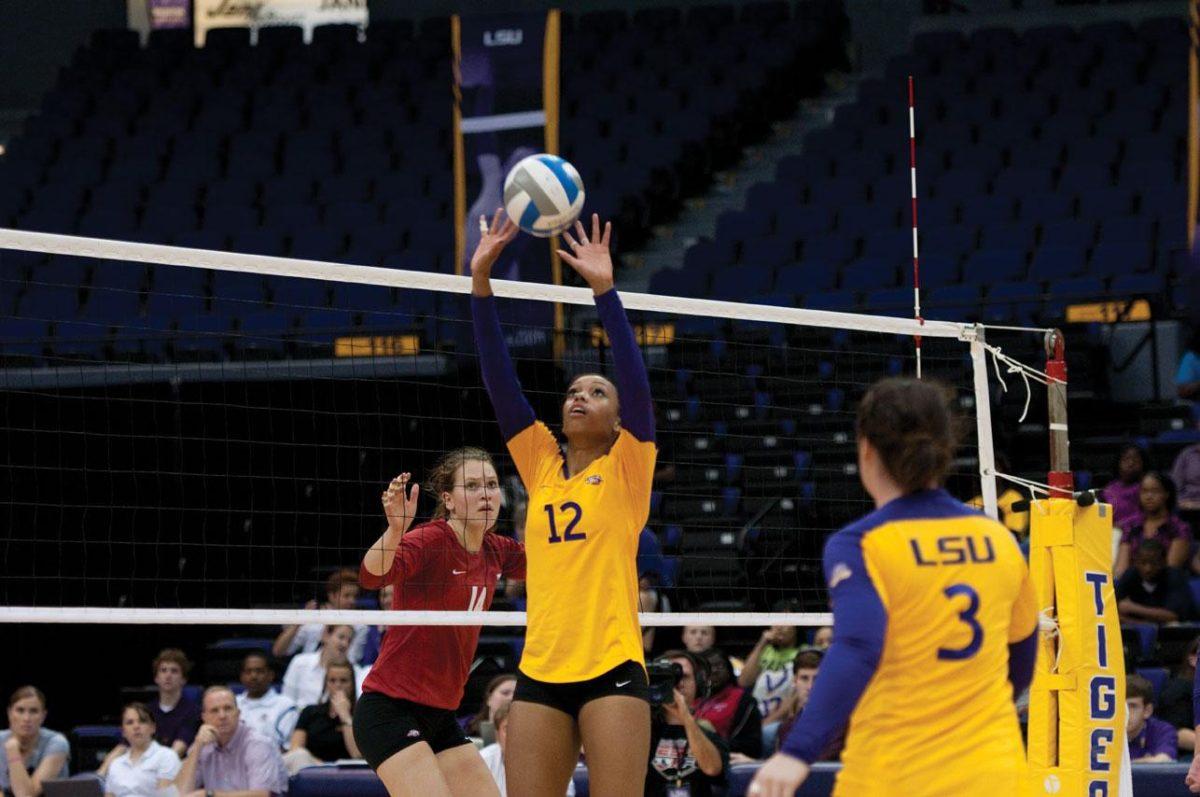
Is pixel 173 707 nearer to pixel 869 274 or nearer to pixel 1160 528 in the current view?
pixel 1160 528

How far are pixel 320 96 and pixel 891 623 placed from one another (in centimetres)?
1807

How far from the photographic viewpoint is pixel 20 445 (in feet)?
50.9

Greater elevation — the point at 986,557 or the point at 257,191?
the point at 257,191

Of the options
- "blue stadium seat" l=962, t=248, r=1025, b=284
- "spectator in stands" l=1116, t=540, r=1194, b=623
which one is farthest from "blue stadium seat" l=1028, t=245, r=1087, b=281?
"spectator in stands" l=1116, t=540, r=1194, b=623

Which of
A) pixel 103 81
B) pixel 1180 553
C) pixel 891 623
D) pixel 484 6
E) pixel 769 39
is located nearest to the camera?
pixel 891 623

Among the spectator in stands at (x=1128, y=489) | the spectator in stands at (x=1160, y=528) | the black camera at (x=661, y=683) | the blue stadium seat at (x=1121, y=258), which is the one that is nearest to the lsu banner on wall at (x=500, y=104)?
the blue stadium seat at (x=1121, y=258)

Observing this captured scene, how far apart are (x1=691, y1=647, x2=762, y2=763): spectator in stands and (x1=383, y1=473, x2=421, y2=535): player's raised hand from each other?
4.14 m

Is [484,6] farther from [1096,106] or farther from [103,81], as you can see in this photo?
[1096,106]

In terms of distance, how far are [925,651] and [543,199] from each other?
2578 mm

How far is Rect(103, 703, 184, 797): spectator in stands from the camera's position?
10672 millimetres

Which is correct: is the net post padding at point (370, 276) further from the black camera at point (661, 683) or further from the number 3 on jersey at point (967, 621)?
the number 3 on jersey at point (967, 621)

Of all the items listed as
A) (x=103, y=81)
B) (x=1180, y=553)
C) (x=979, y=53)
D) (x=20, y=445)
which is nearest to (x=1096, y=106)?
(x=979, y=53)

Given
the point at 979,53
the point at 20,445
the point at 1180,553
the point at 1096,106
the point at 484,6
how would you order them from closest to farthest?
the point at 1180,553 < the point at 20,445 < the point at 1096,106 < the point at 979,53 < the point at 484,6

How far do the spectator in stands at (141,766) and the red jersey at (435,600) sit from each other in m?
4.66
